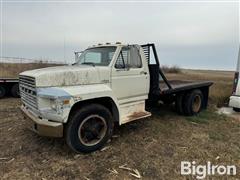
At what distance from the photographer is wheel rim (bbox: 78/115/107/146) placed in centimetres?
390

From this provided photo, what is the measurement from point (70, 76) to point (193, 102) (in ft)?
14.9

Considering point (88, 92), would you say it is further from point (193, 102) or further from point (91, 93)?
point (193, 102)

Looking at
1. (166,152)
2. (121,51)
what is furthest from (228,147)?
(121,51)

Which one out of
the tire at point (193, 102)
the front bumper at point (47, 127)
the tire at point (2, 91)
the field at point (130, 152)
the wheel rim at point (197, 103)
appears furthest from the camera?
the tire at point (2, 91)

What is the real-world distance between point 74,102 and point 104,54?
1.63 m

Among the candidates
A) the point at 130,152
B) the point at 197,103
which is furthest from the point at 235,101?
the point at 130,152

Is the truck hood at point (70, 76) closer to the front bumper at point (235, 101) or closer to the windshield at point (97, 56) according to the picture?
the windshield at point (97, 56)

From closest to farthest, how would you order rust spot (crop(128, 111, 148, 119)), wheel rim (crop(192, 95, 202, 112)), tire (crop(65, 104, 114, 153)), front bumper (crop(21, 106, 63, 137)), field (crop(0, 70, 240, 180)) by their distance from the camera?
1. field (crop(0, 70, 240, 180))
2. front bumper (crop(21, 106, 63, 137))
3. tire (crop(65, 104, 114, 153))
4. rust spot (crop(128, 111, 148, 119))
5. wheel rim (crop(192, 95, 202, 112))

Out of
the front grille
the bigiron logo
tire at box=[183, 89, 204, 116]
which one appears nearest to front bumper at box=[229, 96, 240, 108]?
tire at box=[183, 89, 204, 116]

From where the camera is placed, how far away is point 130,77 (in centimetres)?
466

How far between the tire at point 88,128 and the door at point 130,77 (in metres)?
0.63

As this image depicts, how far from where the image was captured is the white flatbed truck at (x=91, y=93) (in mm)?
3527

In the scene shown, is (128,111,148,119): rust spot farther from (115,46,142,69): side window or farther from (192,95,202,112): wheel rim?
(192,95,202,112): wheel rim

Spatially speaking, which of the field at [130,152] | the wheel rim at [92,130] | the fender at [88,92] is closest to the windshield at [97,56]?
the fender at [88,92]
